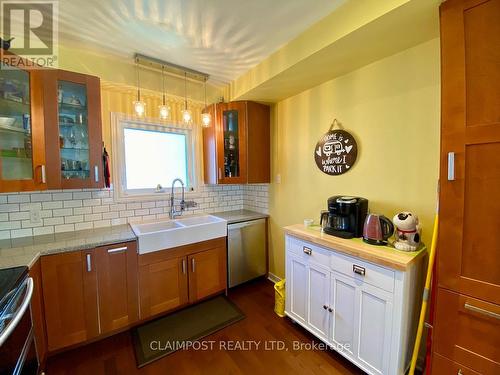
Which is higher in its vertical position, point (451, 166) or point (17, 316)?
point (451, 166)

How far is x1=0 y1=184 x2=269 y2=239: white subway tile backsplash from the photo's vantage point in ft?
5.86

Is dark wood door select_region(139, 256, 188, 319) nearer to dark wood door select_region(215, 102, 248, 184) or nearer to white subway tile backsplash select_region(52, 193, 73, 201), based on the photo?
white subway tile backsplash select_region(52, 193, 73, 201)

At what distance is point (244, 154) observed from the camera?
2553mm

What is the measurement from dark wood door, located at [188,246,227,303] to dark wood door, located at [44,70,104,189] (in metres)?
1.18

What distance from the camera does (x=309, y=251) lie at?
5.89 feet

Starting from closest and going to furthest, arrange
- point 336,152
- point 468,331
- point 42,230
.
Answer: point 468,331 < point 42,230 < point 336,152

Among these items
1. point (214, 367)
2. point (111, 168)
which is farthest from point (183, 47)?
point (214, 367)

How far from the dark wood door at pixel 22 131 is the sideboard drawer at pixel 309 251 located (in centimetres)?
211

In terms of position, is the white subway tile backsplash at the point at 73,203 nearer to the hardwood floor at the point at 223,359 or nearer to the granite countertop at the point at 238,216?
the hardwood floor at the point at 223,359

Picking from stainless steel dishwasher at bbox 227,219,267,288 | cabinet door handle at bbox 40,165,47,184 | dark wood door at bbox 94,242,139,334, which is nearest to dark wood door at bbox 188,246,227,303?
stainless steel dishwasher at bbox 227,219,267,288

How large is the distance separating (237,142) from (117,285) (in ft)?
6.16

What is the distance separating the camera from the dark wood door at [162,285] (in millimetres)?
1928

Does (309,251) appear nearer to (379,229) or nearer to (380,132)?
(379,229)

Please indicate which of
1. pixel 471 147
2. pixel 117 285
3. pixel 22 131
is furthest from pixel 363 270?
pixel 22 131
